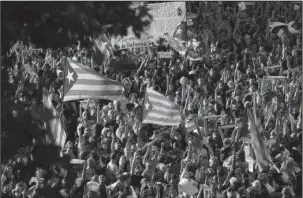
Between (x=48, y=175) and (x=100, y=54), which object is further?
(x=100, y=54)

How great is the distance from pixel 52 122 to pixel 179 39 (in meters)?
11.6

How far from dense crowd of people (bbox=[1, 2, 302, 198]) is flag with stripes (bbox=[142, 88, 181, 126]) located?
1.23 ft

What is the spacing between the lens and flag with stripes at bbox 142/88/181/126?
15.5 meters

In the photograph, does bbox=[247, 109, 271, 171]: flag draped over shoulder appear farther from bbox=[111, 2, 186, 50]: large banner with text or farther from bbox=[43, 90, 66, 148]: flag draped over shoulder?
bbox=[111, 2, 186, 50]: large banner with text

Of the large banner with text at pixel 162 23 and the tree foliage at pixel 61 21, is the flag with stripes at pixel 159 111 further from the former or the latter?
the tree foliage at pixel 61 21

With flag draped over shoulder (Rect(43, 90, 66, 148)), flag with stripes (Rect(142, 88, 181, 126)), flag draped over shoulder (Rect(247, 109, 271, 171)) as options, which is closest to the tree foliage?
flag draped over shoulder (Rect(43, 90, 66, 148))

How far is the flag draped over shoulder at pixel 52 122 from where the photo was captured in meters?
8.44

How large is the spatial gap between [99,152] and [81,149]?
0.35 metres

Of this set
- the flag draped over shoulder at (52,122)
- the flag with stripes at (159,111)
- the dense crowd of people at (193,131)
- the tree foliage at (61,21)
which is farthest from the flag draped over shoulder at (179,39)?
the tree foliage at (61,21)

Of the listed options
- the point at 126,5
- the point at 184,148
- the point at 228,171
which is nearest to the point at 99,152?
the point at 184,148

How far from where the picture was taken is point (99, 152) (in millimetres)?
15922

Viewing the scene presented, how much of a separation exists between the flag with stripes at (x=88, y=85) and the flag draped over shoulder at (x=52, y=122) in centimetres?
293

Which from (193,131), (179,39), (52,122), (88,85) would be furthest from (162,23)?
(52,122)

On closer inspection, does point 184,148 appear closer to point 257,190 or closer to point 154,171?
point 154,171
